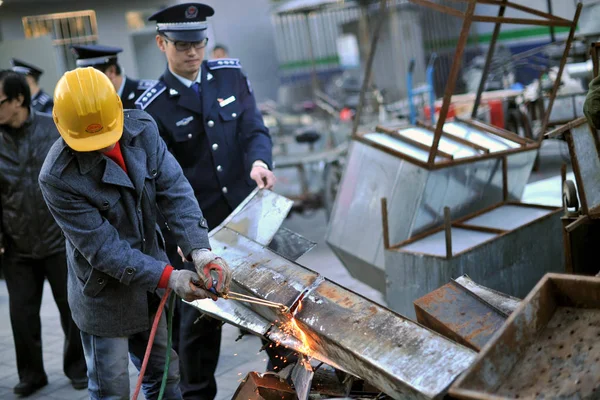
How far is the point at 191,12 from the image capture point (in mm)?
4750

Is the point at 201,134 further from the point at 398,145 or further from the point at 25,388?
the point at 25,388

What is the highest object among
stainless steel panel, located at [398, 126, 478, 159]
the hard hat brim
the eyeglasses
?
the eyeglasses

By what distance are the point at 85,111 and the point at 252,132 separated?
1804mm

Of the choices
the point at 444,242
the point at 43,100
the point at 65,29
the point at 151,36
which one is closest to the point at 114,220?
the point at 444,242

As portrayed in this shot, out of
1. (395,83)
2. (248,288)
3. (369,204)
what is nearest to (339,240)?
(369,204)

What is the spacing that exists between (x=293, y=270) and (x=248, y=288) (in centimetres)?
23

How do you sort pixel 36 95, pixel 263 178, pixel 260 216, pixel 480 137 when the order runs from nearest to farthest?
pixel 260 216 < pixel 263 178 < pixel 480 137 < pixel 36 95

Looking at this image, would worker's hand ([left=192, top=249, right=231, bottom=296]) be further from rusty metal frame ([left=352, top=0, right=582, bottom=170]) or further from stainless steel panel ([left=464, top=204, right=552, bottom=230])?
stainless steel panel ([left=464, top=204, right=552, bottom=230])

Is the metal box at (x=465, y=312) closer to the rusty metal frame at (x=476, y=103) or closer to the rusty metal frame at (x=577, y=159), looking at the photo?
the rusty metal frame at (x=577, y=159)

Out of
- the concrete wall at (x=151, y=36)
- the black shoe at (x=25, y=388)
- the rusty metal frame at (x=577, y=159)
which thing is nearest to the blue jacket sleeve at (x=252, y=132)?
the rusty metal frame at (x=577, y=159)

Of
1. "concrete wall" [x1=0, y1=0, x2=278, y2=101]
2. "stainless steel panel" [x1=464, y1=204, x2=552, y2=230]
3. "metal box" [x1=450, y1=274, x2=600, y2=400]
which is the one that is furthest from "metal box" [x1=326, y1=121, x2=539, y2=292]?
"concrete wall" [x1=0, y1=0, x2=278, y2=101]

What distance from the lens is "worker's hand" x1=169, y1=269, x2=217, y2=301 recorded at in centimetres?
327

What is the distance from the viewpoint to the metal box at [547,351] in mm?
2771

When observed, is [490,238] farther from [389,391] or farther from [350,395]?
[389,391]
